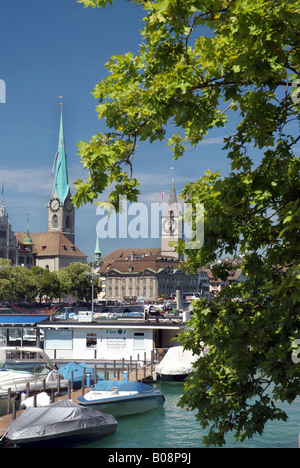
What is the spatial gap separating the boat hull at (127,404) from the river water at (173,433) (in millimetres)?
244

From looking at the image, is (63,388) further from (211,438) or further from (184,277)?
(184,277)

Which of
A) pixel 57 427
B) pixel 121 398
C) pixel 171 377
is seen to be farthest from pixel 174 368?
pixel 57 427

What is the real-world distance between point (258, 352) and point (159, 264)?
18345 cm

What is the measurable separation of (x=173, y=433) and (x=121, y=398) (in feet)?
12.6

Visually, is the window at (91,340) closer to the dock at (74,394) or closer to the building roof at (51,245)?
the dock at (74,394)

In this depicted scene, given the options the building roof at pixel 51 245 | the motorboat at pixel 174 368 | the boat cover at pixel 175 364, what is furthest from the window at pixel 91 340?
the building roof at pixel 51 245

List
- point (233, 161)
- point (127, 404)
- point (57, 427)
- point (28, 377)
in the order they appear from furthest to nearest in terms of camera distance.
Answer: point (28, 377) → point (127, 404) → point (57, 427) → point (233, 161)

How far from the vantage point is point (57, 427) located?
2125cm

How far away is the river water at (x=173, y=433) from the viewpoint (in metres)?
22.0

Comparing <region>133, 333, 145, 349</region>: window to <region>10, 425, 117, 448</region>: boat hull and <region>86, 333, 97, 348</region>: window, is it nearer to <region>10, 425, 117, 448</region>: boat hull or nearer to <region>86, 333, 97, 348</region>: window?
<region>86, 333, 97, 348</region>: window

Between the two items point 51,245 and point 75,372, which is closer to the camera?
point 75,372

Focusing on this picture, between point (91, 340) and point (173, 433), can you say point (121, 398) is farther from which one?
point (91, 340)

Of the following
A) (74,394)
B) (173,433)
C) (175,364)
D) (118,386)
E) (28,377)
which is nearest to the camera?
(173,433)
